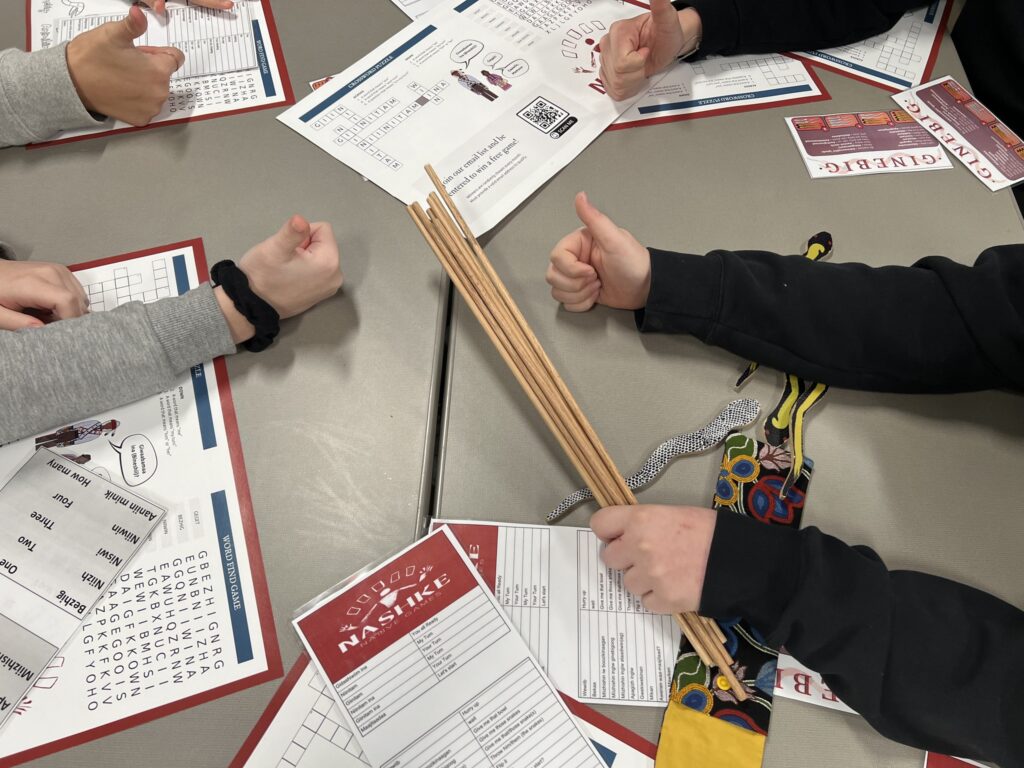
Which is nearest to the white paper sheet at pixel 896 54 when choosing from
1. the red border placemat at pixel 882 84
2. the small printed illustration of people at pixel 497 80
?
the red border placemat at pixel 882 84

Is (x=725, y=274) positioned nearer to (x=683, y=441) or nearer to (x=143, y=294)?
(x=683, y=441)

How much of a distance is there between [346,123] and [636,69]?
14.7 inches

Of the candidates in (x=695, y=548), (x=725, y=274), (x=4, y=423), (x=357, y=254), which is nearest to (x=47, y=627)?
(x=4, y=423)

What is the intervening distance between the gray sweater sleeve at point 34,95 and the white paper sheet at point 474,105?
0.81ft

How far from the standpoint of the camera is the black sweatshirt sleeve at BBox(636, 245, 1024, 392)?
25.0 inches

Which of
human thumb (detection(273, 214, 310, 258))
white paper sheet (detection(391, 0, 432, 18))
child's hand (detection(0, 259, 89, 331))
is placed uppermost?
white paper sheet (detection(391, 0, 432, 18))

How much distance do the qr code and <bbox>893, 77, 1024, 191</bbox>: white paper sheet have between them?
45 centimetres

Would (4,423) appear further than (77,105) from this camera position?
No

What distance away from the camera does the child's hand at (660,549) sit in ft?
1.76

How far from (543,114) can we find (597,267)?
0.27 m

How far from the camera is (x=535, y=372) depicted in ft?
1.98

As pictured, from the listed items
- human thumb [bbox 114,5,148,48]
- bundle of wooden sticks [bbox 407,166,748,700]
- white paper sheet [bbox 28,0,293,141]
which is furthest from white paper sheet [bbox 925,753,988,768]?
human thumb [bbox 114,5,148,48]

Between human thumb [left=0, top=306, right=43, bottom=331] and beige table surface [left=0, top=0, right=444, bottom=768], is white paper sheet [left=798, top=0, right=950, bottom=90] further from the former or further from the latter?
human thumb [left=0, top=306, right=43, bottom=331]

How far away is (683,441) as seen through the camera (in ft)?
2.03
